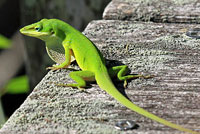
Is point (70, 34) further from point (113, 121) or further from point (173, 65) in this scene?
point (113, 121)

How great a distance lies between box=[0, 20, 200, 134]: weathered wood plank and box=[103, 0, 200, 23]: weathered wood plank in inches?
13.3

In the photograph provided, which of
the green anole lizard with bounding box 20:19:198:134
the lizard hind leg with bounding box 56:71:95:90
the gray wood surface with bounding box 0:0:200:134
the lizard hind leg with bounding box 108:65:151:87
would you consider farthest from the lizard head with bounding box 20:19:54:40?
the lizard hind leg with bounding box 108:65:151:87

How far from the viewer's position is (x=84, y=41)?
278cm

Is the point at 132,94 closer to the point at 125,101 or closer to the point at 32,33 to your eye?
the point at 125,101

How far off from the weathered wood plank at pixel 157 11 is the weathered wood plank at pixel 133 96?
1.10 feet

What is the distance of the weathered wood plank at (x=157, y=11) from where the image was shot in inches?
119

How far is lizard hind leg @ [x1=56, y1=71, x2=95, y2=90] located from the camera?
204cm

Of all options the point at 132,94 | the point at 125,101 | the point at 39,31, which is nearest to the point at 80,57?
the point at 39,31

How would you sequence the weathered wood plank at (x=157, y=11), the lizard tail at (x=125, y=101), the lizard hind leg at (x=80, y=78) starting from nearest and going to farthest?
the lizard tail at (x=125, y=101), the lizard hind leg at (x=80, y=78), the weathered wood plank at (x=157, y=11)

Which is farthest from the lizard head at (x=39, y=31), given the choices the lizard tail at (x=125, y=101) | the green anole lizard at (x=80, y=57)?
the lizard tail at (x=125, y=101)

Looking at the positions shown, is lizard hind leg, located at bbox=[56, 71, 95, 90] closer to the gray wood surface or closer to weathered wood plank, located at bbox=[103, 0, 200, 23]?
the gray wood surface

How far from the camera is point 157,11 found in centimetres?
314

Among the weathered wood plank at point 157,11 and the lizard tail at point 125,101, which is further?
the weathered wood plank at point 157,11

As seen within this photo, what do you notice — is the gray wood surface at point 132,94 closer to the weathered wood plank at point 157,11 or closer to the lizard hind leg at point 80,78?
the lizard hind leg at point 80,78
